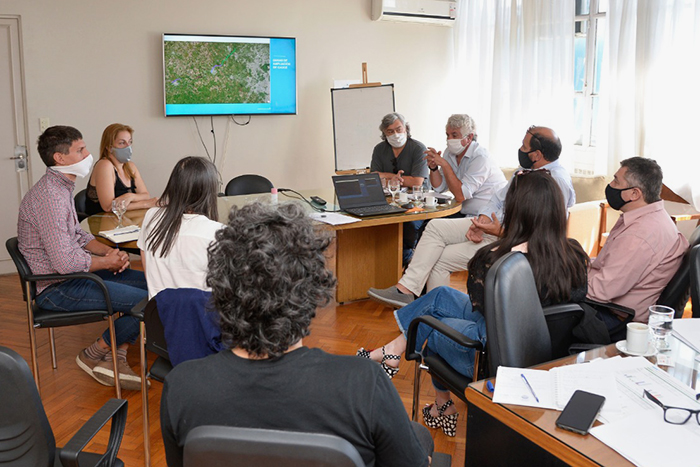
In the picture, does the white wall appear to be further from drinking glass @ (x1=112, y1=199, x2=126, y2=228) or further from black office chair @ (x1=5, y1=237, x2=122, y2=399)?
black office chair @ (x1=5, y1=237, x2=122, y2=399)

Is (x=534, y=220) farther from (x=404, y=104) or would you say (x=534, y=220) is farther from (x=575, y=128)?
(x=404, y=104)

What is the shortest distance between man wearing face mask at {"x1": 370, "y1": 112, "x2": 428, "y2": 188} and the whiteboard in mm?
1134

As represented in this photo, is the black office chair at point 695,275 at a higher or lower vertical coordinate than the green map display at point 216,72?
lower

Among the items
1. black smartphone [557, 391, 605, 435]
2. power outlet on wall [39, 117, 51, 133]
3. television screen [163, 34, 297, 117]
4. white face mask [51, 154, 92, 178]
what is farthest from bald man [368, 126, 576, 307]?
power outlet on wall [39, 117, 51, 133]

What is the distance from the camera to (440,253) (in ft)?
13.9

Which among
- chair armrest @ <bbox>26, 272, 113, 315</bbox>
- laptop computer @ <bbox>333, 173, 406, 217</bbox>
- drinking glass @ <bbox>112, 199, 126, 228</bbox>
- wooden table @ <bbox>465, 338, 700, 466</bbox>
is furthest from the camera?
laptop computer @ <bbox>333, 173, 406, 217</bbox>

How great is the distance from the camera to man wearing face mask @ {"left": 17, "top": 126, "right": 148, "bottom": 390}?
305cm

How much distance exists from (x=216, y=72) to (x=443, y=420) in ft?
14.1

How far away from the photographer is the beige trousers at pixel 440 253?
4215 millimetres

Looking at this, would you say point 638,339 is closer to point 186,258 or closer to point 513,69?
point 186,258

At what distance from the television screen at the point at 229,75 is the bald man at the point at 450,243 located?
2811mm

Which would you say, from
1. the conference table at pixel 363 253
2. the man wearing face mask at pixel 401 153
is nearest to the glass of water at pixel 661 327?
the conference table at pixel 363 253

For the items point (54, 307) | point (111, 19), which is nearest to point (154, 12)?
point (111, 19)

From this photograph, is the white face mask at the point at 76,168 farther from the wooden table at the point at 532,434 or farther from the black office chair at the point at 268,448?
the black office chair at the point at 268,448
